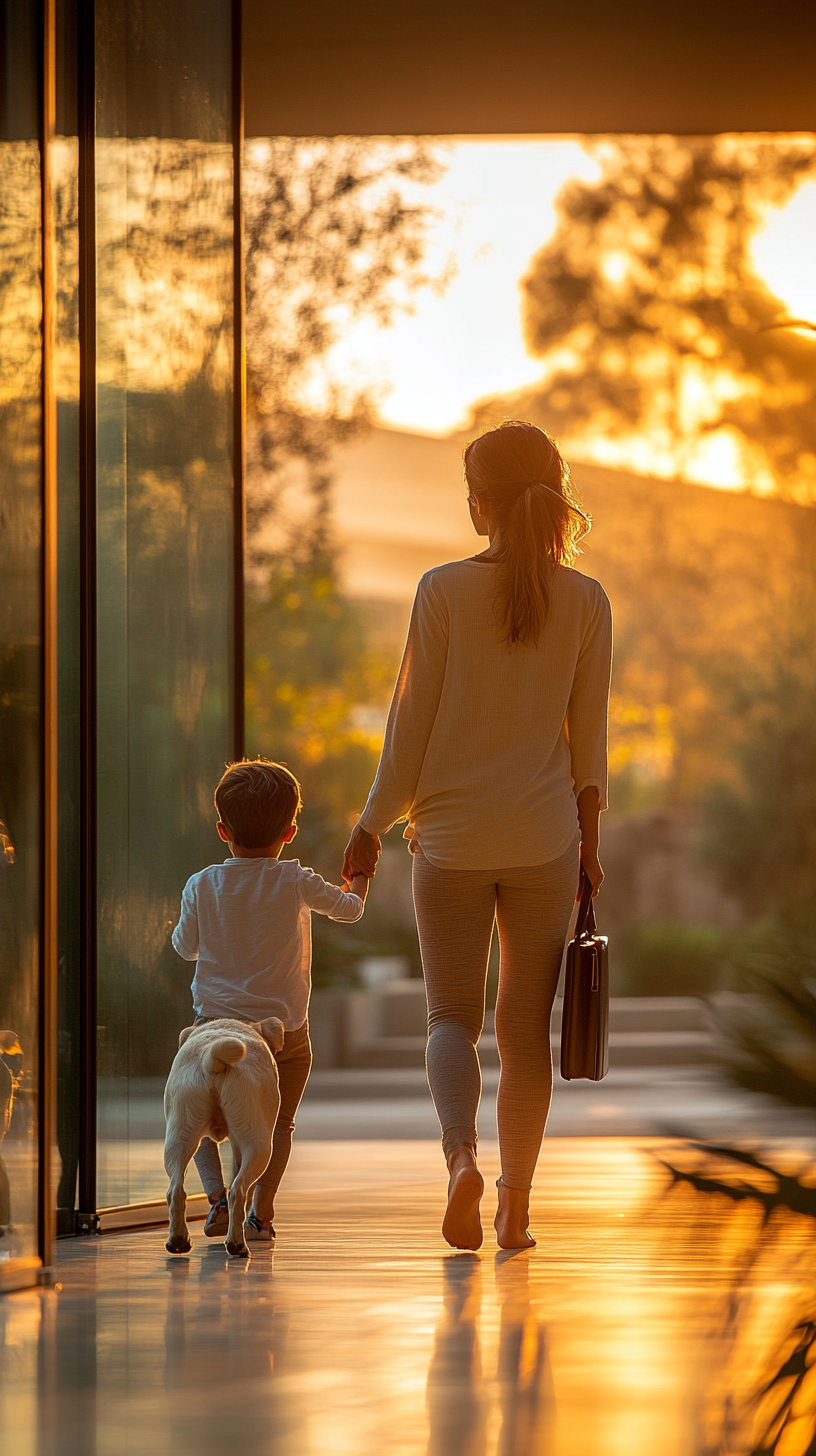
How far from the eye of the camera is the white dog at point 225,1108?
3.22m

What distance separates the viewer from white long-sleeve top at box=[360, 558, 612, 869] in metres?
3.43

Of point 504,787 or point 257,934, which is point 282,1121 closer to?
point 257,934

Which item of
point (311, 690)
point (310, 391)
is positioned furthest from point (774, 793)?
point (310, 391)

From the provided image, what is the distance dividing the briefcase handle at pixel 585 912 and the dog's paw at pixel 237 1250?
870mm

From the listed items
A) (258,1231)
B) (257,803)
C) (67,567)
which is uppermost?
(67,567)

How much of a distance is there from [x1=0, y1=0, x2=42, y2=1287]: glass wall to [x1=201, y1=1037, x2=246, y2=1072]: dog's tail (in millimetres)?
315

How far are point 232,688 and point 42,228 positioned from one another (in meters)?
1.44

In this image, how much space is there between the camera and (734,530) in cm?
1867

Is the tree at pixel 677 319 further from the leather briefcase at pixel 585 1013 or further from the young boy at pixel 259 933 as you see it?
the leather briefcase at pixel 585 1013

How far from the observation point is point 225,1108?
323 centimetres

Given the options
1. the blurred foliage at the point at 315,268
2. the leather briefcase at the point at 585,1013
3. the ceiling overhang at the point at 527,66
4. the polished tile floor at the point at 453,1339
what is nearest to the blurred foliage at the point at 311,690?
the blurred foliage at the point at 315,268

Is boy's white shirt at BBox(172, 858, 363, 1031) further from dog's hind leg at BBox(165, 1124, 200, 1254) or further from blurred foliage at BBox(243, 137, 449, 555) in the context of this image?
blurred foliage at BBox(243, 137, 449, 555)

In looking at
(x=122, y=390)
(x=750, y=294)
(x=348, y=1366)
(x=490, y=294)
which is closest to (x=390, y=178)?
(x=490, y=294)

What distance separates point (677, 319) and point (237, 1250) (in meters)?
14.9
